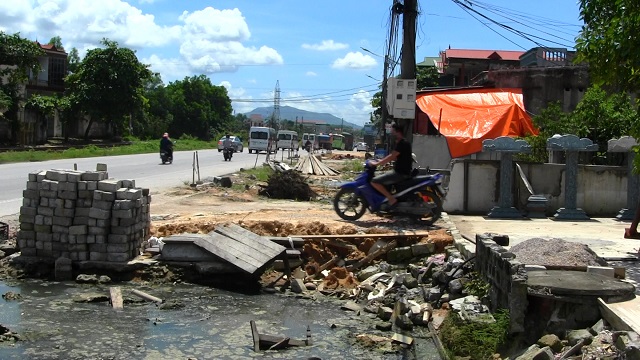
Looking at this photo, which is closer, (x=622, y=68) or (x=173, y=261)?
(x=622, y=68)

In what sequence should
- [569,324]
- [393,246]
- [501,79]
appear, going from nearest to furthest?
1. [569,324]
2. [393,246]
3. [501,79]

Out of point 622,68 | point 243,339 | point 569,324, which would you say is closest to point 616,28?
point 622,68

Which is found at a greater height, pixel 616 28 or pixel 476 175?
pixel 616 28

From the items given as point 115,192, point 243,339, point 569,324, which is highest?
point 115,192

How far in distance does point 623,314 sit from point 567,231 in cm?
667

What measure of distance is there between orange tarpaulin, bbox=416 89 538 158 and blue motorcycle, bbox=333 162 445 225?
8.27 metres

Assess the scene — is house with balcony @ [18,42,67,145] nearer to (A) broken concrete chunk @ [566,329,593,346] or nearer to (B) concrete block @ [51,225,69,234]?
(B) concrete block @ [51,225,69,234]

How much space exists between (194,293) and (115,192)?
1.85 metres

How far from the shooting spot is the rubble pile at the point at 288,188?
65.5 ft

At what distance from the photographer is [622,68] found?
9695mm

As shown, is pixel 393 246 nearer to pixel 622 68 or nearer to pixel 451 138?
pixel 622 68

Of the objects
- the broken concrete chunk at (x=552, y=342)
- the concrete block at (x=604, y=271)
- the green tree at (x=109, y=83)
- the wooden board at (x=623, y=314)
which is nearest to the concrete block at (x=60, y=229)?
the broken concrete chunk at (x=552, y=342)

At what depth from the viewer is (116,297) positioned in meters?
9.43

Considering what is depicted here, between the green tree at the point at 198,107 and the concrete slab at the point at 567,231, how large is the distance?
7243 centimetres
